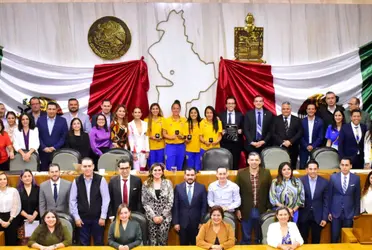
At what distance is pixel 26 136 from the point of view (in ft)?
27.7

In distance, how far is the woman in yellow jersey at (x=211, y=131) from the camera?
8.90m

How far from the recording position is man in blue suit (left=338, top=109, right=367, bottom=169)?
8.51 metres

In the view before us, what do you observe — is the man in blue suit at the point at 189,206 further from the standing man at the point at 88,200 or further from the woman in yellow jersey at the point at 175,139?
the woman in yellow jersey at the point at 175,139

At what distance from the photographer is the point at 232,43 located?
9.97 meters

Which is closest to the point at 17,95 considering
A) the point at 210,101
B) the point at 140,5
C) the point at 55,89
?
the point at 55,89

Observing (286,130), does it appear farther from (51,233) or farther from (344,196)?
(51,233)

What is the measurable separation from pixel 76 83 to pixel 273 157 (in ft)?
11.7

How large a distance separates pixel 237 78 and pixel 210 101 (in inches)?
22.9

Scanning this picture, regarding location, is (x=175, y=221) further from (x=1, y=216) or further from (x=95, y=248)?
(x=1, y=216)

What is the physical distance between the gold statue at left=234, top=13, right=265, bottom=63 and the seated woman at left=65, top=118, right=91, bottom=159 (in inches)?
115

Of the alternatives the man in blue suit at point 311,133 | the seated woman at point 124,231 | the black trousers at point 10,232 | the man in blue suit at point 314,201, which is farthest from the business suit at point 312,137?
the black trousers at point 10,232

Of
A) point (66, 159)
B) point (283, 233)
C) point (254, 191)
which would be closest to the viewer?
point (283, 233)

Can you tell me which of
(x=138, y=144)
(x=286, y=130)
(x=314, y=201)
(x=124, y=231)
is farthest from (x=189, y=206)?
(x=286, y=130)

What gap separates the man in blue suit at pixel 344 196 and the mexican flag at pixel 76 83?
3656 millimetres
